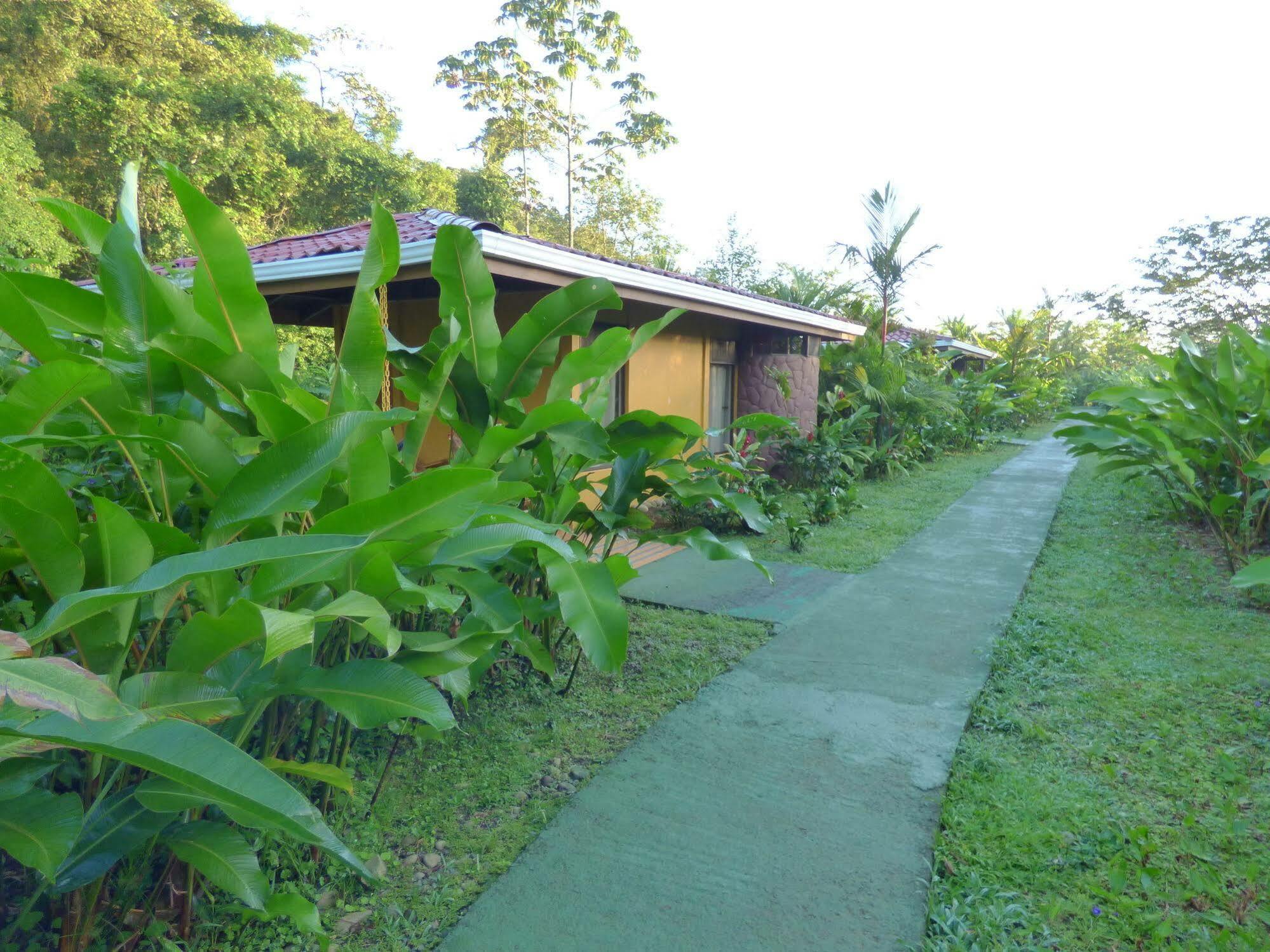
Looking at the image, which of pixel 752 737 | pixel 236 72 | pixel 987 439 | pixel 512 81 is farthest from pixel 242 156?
pixel 752 737

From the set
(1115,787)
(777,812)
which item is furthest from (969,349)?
(777,812)

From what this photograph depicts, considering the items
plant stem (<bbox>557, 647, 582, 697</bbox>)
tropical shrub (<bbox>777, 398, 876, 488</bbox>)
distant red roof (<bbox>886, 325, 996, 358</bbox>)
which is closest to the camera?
plant stem (<bbox>557, 647, 582, 697</bbox>)

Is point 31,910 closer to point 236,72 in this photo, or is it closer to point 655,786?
point 655,786

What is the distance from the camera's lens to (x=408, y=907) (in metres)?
2.07

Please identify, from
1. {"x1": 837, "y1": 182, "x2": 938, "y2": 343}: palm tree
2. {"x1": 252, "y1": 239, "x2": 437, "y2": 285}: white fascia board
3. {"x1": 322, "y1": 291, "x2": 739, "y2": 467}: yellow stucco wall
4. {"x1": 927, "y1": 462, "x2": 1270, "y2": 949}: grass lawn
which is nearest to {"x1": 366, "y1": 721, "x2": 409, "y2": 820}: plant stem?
{"x1": 927, "y1": 462, "x2": 1270, "y2": 949}: grass lawn

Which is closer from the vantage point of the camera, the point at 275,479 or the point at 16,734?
the point at 16,734

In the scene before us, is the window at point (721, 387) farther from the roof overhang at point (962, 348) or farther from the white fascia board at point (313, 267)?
the roof overhang at point (962, 348)

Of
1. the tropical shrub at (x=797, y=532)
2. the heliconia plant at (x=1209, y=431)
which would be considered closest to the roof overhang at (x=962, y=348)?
the heliconia plant at (x=1209, y=431)

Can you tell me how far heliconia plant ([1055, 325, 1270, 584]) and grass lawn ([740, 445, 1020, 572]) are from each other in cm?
173

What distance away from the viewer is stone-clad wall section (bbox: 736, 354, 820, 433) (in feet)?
33.1

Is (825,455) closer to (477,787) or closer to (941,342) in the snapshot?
(477,787)

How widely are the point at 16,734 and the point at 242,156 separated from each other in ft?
59.8

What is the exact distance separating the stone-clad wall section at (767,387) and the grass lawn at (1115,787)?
5.45 meters

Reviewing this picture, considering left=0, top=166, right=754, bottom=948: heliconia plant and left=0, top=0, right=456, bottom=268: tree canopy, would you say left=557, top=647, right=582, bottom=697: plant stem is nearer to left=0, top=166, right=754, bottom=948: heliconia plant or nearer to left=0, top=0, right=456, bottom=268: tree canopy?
left=0, top=166, right=754, bottom=948: heliconia plant
